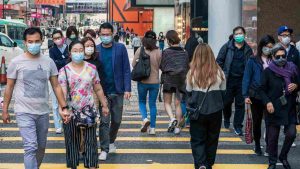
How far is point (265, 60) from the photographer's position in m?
8.95

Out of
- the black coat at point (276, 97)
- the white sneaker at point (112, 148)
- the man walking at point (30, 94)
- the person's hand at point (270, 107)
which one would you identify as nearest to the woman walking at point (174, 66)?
the white sneaker at point (112, 148)

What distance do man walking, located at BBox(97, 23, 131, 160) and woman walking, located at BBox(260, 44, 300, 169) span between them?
205cm

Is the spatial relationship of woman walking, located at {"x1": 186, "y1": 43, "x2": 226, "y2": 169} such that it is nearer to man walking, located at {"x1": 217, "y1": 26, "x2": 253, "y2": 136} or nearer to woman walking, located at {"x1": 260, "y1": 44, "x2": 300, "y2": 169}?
woman walking, located at {"x1": 260, "y1": 44, "x2": 300, "y2": 169}

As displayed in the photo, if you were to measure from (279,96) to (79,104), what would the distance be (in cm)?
247

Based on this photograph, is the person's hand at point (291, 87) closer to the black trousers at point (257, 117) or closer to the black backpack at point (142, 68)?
the black trousers at point (257, 117)

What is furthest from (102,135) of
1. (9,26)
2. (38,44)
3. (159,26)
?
(159,26)

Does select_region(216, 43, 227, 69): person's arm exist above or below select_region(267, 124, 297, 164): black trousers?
above

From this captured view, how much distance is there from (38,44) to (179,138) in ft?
13.9

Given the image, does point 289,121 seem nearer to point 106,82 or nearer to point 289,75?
point 289,75

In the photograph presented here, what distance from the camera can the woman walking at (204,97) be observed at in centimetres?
729

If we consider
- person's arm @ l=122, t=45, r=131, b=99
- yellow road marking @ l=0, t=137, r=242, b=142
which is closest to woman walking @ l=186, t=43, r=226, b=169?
person's arm @ l=122, t=45, r=131, b=99

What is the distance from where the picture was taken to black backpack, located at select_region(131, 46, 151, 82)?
10.3 meters

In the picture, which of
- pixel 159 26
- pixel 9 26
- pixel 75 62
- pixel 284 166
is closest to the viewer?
pixel 75 62

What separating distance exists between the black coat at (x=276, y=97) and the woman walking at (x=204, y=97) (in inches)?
25.2
